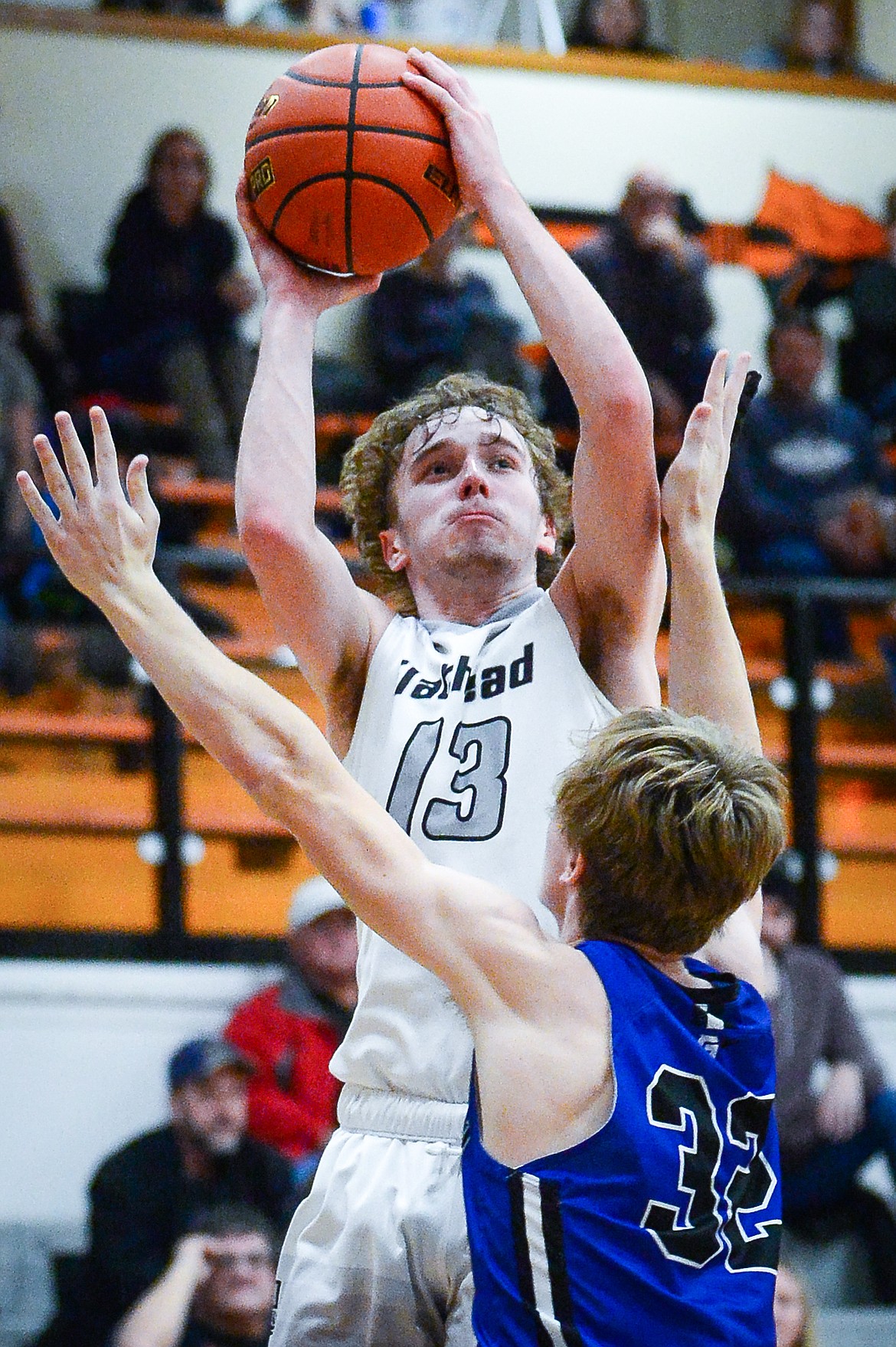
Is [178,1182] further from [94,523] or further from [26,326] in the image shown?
[26,326]

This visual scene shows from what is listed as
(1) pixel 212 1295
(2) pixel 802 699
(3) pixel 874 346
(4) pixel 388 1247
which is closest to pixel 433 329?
(2) pixel 802 699

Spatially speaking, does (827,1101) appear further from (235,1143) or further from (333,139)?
(333,139)

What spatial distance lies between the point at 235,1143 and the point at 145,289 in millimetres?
3958

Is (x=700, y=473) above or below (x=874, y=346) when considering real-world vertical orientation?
below

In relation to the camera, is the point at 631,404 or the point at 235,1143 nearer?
the point at 631,404

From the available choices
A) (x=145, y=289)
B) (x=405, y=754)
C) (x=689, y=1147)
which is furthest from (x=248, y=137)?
(x=145, y=289)

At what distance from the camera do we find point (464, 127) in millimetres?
2770

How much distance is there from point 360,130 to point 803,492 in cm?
465

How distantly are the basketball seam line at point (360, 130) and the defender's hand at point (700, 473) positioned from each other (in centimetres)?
59

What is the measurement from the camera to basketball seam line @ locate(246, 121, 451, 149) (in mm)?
2764

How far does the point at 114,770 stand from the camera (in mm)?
6203

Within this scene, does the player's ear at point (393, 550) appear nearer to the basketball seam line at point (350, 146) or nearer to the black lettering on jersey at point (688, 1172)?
the basketball seam line at point (350, 146)

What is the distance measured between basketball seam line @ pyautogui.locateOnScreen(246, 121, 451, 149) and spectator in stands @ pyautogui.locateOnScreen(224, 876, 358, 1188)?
2.88 m

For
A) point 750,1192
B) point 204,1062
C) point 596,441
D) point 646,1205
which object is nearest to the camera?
point 646,1205
